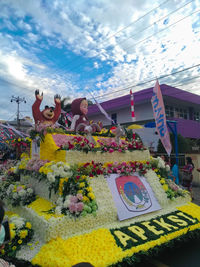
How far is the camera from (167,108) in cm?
2005

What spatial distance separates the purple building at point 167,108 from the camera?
58.9 ft

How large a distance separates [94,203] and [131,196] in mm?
1068

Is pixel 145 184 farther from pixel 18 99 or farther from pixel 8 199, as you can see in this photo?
pixel 18 99

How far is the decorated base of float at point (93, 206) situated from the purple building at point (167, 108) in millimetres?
12915

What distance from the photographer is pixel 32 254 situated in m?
3.14

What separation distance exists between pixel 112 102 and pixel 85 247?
61.8 ft

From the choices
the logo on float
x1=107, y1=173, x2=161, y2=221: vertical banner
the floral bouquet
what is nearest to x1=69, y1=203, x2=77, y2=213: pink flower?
x1=107, y1=173, x2=161, y2=221: vertical banner

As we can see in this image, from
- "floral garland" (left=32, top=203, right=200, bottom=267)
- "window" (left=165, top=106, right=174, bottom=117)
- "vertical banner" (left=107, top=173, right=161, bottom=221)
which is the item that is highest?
"window" (left=165, top=106, right=174, bottom=117)

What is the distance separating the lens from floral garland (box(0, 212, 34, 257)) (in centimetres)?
323

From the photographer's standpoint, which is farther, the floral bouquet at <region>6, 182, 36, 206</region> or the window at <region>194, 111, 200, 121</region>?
the window at <region>194, 111, 200, 121</region>

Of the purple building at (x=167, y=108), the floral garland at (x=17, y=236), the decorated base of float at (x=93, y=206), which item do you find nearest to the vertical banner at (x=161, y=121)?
the decorated base of float at (x=93, y=206)

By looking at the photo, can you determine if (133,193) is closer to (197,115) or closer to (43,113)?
(43,113)

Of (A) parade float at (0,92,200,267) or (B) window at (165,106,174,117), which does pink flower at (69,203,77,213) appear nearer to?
(A) parade float at (0,92,200,267)

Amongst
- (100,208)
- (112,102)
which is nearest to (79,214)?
(100,208)
